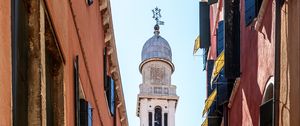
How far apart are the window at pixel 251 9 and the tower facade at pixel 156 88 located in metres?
57.3

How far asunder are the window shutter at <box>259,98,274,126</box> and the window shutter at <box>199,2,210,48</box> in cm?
1131

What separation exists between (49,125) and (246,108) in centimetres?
699

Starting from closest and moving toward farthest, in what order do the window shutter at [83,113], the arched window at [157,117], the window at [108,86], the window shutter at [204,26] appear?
1. the window shutter at [83,113]
2. the window at [108,86]
3. the window shutter at [204,26]
4. the arched window at [157,117]

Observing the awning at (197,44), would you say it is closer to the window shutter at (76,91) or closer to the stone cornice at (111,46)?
the stone cornice at (111,46)

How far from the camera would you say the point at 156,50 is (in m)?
71.3

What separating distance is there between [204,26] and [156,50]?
48.7 m

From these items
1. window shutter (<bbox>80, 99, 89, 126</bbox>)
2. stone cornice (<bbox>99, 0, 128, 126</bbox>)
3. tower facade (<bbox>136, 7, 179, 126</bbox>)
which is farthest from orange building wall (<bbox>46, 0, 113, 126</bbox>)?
tower facade (<bbox>136, 7, 179, 126</bbox>)

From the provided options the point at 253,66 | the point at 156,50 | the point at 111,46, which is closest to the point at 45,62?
the point at 253,66

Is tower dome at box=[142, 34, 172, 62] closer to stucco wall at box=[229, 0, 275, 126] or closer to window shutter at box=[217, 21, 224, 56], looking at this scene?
window shutter at box=[217, 21, 224, 56]

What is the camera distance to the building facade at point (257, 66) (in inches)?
368

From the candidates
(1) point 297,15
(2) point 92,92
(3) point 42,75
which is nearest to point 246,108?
(2) point 92,92

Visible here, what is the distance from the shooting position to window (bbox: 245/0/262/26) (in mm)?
11839

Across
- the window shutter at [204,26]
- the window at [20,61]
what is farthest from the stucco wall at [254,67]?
the window shutter at [204,26]

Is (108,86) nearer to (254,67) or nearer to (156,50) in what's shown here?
(254,67)
